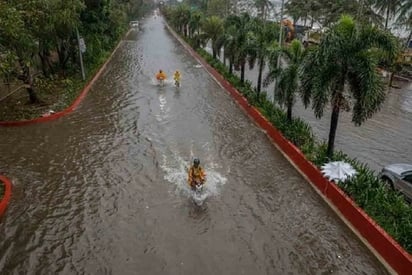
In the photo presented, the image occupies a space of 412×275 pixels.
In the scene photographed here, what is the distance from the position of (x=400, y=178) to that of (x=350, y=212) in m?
2.30

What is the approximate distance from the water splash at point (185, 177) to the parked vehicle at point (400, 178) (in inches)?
196

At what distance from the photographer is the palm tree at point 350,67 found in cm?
1061

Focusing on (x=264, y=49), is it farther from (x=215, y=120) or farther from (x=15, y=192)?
(x=15, y=192)

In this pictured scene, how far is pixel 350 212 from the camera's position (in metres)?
9.99

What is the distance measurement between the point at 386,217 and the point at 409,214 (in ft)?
1.65

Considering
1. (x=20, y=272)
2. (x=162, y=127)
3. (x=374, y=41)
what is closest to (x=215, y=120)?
(x=162, y=127)

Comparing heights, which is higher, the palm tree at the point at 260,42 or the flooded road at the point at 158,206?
the palm tree at the point at 260,42

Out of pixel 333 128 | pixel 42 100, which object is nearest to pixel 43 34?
pixel 42 100

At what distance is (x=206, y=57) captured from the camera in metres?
34.2

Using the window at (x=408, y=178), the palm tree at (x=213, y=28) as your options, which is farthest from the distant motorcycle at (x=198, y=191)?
the palm tree at (x=213, y=28)

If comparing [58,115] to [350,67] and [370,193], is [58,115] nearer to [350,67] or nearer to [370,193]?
[350,67]

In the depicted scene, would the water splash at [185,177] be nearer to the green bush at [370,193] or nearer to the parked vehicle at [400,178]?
the green bush at [370,193]

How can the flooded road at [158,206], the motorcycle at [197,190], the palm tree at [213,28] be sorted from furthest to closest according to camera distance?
1. the palm tree at [213,28]
2. the motorcycle at [197,190]
3. the flooded road at [158,206]

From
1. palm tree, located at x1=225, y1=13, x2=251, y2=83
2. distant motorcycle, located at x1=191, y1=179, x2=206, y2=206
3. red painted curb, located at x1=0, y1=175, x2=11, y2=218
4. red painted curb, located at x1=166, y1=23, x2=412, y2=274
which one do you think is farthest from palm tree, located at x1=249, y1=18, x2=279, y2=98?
red painted curb, located at x1=0, y1=175, x2=11, y2=218
